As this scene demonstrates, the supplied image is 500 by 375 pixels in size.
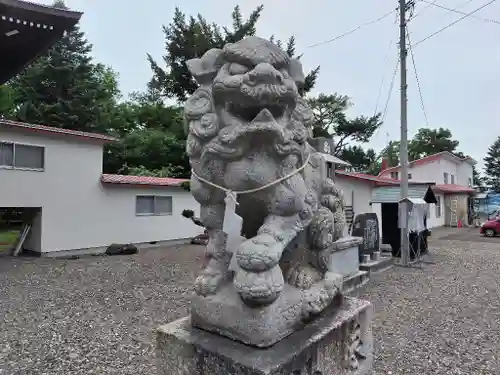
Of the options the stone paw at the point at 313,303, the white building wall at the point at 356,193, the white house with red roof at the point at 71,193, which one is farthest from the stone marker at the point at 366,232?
the stone paw at the point at 313,303

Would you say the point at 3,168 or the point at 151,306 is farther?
the point at 3,168

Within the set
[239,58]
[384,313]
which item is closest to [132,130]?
[384,313]

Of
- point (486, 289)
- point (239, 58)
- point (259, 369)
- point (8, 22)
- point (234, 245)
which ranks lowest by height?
point (486, 289)

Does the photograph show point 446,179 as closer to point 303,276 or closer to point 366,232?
point 366,232

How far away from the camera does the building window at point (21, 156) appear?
7979mm

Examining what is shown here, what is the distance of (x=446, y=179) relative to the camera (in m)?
21.7

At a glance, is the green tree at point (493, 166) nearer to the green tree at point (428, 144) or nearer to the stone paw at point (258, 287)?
the green tree at point (428, 144)

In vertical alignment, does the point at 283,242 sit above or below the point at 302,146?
below

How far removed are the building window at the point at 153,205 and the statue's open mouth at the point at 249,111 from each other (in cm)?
914

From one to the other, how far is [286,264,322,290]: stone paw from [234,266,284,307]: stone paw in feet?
0.97

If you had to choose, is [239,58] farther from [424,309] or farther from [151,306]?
[424,309]

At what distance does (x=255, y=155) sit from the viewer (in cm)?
166

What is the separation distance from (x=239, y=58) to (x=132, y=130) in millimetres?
16126

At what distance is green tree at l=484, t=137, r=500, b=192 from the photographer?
32688 mm
